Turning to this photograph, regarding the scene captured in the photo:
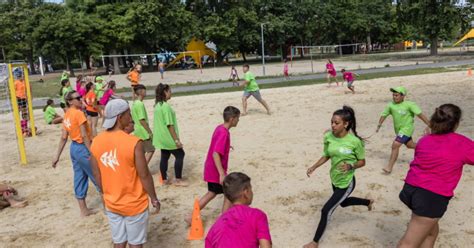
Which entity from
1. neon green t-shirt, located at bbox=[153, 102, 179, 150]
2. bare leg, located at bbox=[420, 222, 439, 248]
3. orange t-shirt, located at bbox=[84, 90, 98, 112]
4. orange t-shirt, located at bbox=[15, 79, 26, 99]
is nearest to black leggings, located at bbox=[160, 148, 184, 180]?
neon green t-shirt, located at bbox=[153, 102, 179, 150]

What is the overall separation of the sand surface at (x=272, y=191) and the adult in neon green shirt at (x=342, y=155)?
57 centimetres

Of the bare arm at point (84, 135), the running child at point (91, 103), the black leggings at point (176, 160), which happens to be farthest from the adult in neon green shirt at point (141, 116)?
the running child at point (91, 103)

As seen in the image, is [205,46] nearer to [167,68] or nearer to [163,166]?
[167,68]

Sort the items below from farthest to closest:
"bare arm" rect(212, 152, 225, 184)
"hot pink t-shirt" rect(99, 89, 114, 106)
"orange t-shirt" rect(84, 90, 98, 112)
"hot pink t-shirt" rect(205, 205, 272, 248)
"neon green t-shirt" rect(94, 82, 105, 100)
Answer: "neon green t-shirt" rect(94, 82, 105, 100) → "hot pink t-shirt" rect(99, 89, 114, 106) → "orange t-shirt" rect(84, 90, 98, 112) → "bare arm" rect(212, 152, 225, 184) → "hot pink t-shirt" rect(205, 205, 272, 248)

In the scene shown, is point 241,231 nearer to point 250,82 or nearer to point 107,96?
point 107,96

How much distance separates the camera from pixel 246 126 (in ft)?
37.6

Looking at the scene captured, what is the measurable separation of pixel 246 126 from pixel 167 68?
1667 inches

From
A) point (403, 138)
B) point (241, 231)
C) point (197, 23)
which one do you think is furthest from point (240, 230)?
point (197, 23)

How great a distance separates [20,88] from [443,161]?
40.0 feet

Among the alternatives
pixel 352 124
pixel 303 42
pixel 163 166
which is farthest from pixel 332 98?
pixel 303 42

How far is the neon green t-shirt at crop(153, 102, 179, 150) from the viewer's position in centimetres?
615

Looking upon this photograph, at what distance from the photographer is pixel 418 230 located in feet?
11.0

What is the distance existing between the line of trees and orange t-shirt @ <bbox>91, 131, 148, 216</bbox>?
1743 inches

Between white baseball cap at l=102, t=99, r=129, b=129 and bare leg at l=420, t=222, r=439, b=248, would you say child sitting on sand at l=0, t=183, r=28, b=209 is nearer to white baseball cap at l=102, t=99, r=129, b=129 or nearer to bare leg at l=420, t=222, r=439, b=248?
white baseball cap at l=102, t=99, r=129, b=129
